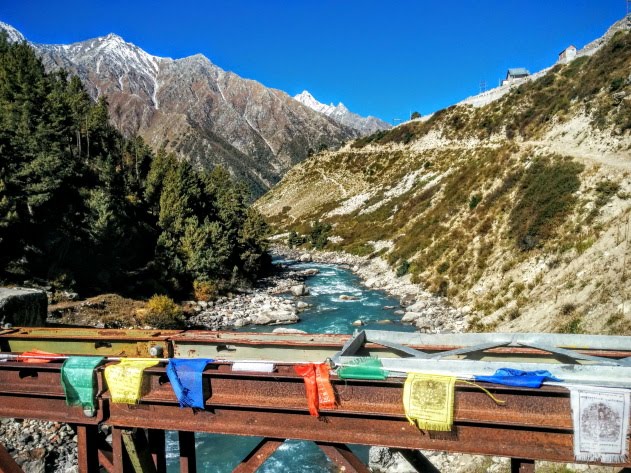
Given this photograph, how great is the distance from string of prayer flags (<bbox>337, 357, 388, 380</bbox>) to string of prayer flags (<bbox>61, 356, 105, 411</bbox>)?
9.70 feet

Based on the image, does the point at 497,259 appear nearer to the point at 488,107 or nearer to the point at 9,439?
Result: the point at 9,439

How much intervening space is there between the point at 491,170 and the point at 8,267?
3891cm

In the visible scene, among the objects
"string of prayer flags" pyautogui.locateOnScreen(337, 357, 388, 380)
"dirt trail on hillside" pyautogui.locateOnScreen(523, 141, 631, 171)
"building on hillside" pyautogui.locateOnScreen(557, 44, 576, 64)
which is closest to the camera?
"string of prayer flags" pyautogui.locateOnScreen(337, 357, 388, 380)

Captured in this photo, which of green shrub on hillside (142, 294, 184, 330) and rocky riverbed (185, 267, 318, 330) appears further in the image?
rocky riverbed (185, 267, 318, 330)

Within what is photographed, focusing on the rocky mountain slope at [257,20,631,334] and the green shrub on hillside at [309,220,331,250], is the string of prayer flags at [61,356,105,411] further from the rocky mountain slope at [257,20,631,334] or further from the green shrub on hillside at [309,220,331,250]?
the green shrub on hillside at [309,220,331,250]

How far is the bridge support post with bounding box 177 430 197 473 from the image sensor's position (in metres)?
5.67

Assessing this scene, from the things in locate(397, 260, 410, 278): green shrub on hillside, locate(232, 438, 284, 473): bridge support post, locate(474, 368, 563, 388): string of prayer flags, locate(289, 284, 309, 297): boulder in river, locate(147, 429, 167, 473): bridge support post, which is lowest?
locate(289, 284, 309, 297): boulder in river

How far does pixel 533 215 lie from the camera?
29.1 m

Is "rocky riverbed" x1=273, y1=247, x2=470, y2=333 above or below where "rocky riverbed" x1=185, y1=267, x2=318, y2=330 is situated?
above

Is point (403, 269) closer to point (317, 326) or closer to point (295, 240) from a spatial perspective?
point (317, 326)

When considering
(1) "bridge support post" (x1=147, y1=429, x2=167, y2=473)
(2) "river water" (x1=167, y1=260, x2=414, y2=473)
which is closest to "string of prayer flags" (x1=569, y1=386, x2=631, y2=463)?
(1) "bridge support post" (x1=147, y1=429, x2=167, y2=473)

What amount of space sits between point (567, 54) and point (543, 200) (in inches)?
2223

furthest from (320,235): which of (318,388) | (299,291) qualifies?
(318,388)

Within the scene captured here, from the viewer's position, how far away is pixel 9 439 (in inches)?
563
